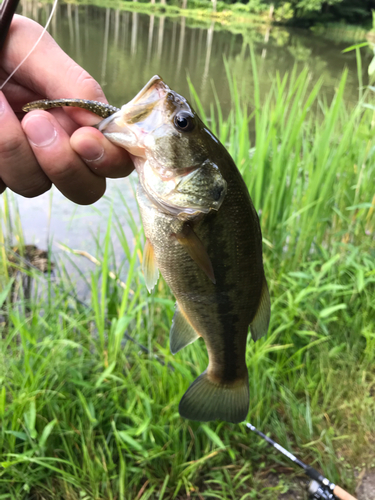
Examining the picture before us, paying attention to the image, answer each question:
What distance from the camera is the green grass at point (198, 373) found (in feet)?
6.23

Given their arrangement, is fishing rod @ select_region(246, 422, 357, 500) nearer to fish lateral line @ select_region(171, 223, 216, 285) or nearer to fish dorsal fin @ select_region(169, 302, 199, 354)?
fish dorsal fin @ select_region(169, 302, 199, 354)

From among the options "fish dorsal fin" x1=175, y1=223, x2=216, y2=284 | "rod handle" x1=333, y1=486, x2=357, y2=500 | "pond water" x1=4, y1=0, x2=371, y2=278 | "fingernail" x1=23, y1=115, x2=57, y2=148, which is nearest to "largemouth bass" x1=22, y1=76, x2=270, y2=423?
"fish dorsal fin" x1=175, y1=223, x2=216, y2=284

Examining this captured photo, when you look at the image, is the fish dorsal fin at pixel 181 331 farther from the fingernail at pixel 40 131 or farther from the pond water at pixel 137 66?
the pond water at pixel 137 66

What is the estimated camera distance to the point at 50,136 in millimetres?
1140

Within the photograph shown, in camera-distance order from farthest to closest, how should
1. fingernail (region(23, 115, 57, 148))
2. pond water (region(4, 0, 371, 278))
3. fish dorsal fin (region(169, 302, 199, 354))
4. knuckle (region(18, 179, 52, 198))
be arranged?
pond water (region(4, 0, 371, 278)) → fish dorsal fin (region(169, 302, 199, 354)) → knuckle (region(18, 179, 52, 198)) → fingernail (region(23, 115, 57, 148))

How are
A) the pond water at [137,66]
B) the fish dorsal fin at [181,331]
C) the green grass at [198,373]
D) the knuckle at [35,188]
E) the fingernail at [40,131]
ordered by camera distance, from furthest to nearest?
the pond water at [137,66], the green grass at [198,373], the fish dorsal fin at [181,331], the knuckle at [35,188], the fingernail at [40,131]

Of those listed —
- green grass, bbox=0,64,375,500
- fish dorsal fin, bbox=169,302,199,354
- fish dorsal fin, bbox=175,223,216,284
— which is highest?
fish dorsal fin, bbox=175,223,216,284

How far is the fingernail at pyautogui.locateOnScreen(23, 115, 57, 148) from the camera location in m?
1.12

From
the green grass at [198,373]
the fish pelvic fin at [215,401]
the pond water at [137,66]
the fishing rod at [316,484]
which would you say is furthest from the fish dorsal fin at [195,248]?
the pond water at [137,66]

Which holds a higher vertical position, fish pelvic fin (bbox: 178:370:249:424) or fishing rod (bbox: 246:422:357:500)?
fish pelvic fin (bbox: 178:370:249:424)

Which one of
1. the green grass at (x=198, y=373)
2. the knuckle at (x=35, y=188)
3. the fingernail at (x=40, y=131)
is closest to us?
the fingernail at (x=40, y=131)

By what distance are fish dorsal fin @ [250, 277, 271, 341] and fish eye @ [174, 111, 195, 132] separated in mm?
614

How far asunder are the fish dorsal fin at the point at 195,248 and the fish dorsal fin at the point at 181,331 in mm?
337

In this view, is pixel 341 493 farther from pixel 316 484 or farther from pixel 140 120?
pixel 140 120
